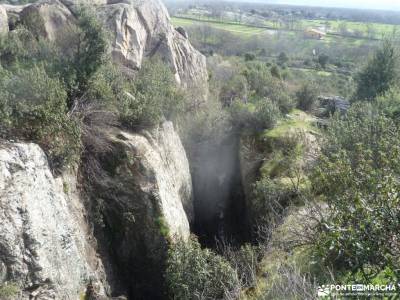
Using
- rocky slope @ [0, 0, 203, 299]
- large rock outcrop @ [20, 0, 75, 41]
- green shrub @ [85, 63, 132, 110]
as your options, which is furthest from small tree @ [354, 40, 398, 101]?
large rock outcrop @ [20, 0, 75, 41]

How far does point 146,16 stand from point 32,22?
7.19m

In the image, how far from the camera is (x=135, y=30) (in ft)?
65.3

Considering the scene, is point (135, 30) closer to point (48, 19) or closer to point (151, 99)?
point (48, 19)

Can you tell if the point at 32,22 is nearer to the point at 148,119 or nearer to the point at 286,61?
the point at 148,119

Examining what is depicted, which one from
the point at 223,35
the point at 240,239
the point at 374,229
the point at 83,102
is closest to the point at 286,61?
the point at 223,35

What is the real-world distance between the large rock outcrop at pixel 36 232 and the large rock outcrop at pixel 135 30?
753 centimetres

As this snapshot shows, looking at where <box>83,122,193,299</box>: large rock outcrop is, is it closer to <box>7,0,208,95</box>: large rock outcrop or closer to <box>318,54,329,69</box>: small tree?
<box>7,0,208,95</box>: large rock outcrop

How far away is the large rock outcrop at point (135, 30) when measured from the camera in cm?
1702

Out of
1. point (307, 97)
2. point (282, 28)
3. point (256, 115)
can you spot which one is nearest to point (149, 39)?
point (256, 115)

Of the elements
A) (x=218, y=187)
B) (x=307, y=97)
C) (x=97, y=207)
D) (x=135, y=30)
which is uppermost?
(x=135, y=30)

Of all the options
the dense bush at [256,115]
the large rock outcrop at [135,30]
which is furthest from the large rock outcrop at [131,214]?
the dense bush at [256,115]

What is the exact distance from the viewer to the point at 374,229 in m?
5.52

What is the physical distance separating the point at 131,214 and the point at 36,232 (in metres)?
3.98

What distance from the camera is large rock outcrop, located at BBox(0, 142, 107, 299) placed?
26.1 feet
